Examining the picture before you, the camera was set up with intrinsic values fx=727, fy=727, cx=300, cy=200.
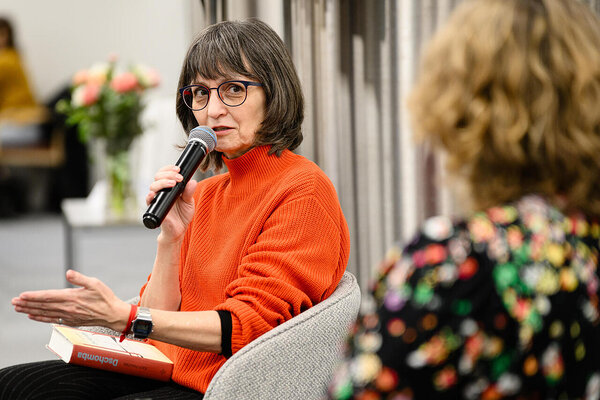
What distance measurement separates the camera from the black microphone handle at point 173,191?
1.22m

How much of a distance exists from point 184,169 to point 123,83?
264 centimetres

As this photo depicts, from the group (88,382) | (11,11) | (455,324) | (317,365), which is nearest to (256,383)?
(317,365)

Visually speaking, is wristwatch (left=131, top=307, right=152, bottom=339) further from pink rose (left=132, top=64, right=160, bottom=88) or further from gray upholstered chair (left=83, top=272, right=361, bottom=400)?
pink rose (left=132, top=64, right=160, bottom=88)

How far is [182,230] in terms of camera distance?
1520 millimetres

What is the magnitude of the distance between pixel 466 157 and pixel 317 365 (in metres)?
0.65

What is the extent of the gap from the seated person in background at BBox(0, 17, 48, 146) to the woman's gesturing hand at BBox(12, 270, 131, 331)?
6407mm

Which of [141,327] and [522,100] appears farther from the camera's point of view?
[141,327]

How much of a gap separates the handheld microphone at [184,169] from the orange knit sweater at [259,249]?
0.36 feet

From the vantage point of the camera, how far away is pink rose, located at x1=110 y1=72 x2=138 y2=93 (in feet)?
12.5

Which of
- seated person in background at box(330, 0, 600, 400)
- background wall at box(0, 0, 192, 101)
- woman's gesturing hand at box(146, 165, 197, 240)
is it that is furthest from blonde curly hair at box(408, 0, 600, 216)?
background wall at box(0, 0, 192, 101)

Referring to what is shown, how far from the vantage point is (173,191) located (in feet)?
4.20

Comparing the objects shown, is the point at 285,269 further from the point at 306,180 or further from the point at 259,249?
the point at 306,180

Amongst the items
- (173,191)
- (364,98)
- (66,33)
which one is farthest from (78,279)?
(66,33)

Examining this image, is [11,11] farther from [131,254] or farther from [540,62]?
[540,62]
